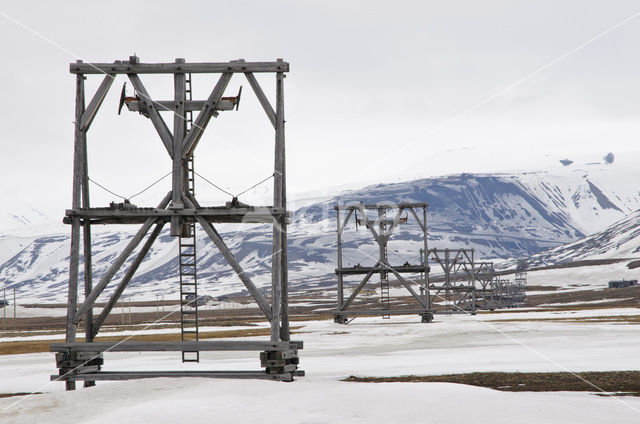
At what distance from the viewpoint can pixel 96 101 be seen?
18469 mm

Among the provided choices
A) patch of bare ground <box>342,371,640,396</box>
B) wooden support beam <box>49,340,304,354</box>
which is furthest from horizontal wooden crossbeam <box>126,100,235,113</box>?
patch of bare ground <box>342,371,640,396</box>

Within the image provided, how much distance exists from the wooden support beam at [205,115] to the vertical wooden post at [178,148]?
0.53 ft

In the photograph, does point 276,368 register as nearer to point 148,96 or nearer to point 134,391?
point 134,391

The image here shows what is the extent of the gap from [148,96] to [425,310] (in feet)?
109

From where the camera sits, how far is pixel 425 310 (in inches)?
1914

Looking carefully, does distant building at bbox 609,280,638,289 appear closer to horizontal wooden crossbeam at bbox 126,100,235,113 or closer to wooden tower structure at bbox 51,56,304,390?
wooden tower structure at bbox 51,56,304,390

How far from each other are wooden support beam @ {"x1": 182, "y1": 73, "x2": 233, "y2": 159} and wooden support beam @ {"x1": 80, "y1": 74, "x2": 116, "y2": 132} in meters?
2.22

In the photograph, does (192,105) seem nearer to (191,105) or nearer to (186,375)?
(191,105)

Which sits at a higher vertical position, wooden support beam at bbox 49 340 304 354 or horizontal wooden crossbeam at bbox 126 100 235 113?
horizontal wooden crossbeam at bbox 126 100 235 113

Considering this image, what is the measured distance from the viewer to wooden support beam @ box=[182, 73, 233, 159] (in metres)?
18.2

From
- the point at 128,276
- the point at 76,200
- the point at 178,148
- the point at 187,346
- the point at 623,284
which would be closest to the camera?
the point at 187,346

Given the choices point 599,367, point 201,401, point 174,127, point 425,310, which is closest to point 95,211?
point 174,127

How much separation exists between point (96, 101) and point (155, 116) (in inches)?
56.6

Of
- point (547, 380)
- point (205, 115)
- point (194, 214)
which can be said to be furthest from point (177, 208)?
point (547, 380)
